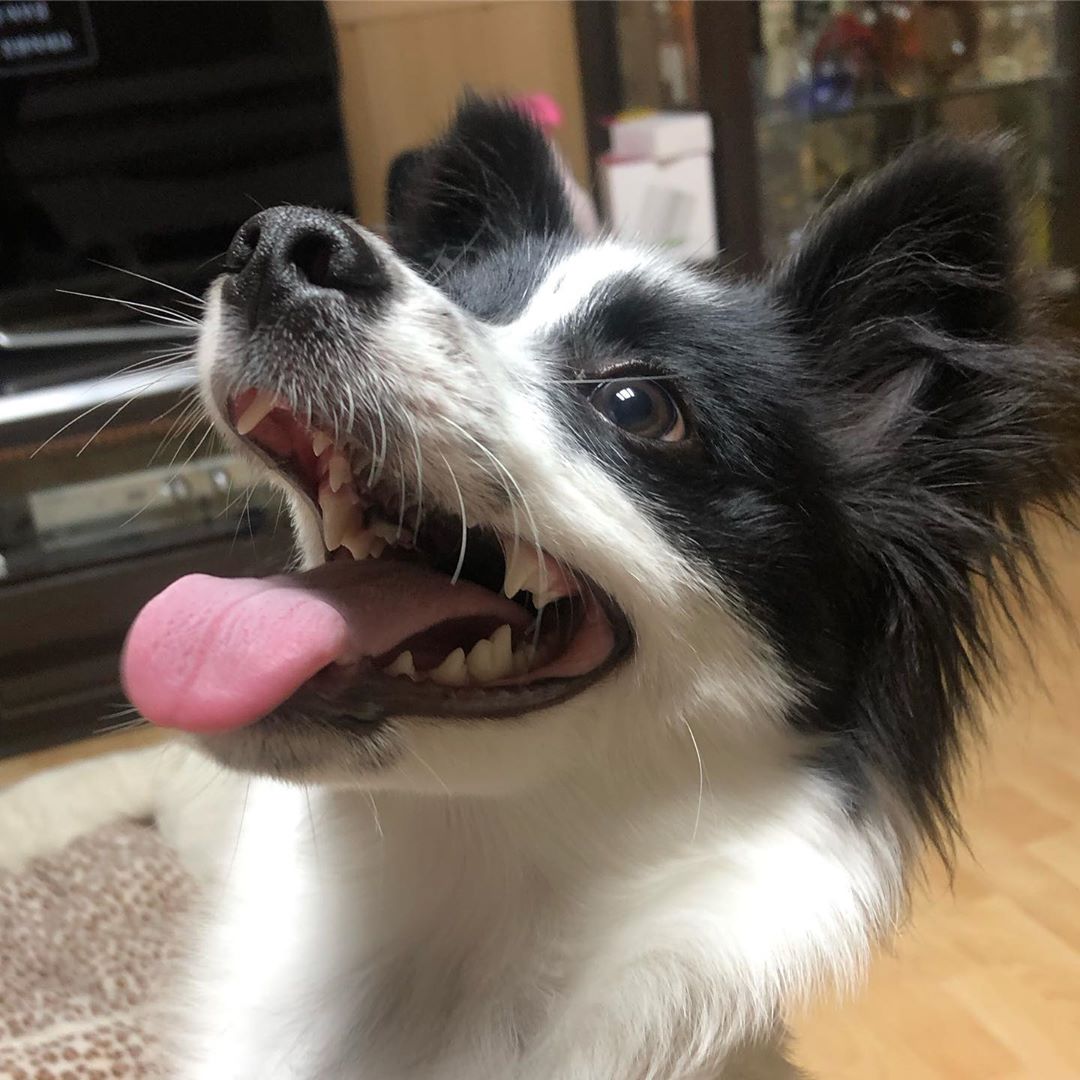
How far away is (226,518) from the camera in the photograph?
2982 mm

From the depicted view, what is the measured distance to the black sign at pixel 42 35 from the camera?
2.81m

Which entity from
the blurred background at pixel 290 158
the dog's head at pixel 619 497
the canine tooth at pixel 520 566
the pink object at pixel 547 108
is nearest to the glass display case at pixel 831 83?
the blurred background at pixel 290 158

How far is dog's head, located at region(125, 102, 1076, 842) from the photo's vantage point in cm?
91

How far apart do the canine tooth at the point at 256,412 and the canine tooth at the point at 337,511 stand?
8 cm

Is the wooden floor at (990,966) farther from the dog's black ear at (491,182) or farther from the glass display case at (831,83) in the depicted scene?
the glass display case at (831,83)

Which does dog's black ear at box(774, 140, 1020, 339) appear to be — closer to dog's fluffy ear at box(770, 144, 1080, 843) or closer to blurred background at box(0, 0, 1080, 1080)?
dog's fluffy ear at box(770, 144, 1080, 843)

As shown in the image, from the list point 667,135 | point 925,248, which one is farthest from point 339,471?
point 667,135

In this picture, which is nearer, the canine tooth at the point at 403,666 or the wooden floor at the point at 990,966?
the canine tooth at the point at 403,666

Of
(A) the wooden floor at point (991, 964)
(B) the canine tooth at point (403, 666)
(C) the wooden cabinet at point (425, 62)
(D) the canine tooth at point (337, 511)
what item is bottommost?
(A) the wooden floor at point (991, 964)

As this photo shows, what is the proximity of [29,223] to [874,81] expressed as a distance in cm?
256

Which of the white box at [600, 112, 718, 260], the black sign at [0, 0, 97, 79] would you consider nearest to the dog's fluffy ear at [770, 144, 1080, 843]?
the white box at [600, 112, 718, 260]

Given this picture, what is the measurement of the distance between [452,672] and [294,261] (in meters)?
0.36

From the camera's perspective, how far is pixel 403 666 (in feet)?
3.12

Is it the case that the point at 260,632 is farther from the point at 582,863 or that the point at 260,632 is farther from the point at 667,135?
the point at 667,135
